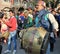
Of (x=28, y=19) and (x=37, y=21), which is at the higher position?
(x=37, y=21)

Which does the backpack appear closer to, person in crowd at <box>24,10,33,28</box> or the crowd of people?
the crowd of people

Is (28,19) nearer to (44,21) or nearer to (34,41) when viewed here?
(44,21)

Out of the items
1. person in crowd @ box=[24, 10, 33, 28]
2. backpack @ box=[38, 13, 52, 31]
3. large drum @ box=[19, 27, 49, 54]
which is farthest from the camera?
person in crowd @ box=[24, 10, 33, 28]

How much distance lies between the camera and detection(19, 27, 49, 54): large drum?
11.0 feet

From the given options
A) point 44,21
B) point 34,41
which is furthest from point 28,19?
point 34,41

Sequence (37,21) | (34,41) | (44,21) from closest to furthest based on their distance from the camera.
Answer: (34,41)
(37,21)
(44,21)

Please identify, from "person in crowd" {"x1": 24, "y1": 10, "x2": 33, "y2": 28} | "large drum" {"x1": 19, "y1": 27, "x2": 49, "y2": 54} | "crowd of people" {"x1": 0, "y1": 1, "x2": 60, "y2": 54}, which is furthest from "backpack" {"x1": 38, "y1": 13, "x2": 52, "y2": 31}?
"person in crowd" {"x1": 24, "y1": 10, "x2": 33, "y2": 28}

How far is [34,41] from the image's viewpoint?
11.2 feet

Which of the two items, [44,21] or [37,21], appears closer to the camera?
[37,21]

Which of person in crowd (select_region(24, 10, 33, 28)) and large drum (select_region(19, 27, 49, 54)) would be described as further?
→ person in crowd (select_region(24, 10, 33, 28))

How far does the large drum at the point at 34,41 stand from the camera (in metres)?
3.35

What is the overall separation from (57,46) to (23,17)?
11.8 feet

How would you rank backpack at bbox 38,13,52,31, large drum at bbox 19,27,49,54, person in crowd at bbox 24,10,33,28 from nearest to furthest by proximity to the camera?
large drum at bbox 19,27,49,54 → backpack at bbox 38,13,52,31 → person in crowd at bbox 24,10,33,28

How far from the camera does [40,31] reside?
3543mm
